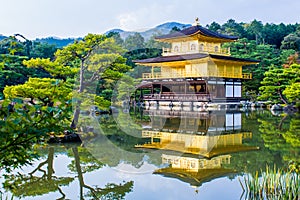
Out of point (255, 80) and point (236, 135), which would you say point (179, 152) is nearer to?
point (236, 135)

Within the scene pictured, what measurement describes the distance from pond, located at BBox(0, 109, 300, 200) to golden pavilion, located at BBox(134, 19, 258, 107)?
1211cm

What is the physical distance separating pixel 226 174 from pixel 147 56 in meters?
26.5

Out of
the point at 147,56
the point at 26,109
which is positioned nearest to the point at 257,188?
the point at 26,109

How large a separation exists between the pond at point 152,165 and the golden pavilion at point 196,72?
12.1m

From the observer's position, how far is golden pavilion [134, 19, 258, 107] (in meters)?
22.9

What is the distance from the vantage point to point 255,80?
28.3 meters

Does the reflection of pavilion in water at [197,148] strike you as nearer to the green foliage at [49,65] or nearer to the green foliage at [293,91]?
the green foliage at [49,65]

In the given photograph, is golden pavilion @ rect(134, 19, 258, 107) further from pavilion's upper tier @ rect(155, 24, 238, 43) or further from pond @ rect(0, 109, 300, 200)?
pond @ rect(0, 109, 300, 200)

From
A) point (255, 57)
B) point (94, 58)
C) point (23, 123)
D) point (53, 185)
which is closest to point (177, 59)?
point (255, 57)

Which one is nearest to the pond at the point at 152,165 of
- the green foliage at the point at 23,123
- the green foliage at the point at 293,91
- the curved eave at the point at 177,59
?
the green foliage at the point at 23,123

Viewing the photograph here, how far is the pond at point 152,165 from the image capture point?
16.5ft

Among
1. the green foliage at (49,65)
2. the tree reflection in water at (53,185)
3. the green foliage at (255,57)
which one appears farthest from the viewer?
the green foliage at (255,57)

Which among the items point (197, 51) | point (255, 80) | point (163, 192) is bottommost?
point (163, 192)

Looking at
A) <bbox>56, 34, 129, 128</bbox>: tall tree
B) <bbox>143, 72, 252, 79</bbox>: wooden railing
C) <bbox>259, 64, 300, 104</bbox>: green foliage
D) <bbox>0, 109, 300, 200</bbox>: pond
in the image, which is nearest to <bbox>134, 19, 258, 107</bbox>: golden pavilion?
<bbox>143, 72, 252, 79</bbox>: wooden railing
